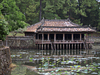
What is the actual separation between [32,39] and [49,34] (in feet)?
14.4

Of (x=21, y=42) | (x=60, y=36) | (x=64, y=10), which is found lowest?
(x=21, y=42)

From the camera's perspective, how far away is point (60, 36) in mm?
40469

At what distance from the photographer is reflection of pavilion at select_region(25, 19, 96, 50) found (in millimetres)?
36906

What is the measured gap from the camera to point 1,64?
1566cm

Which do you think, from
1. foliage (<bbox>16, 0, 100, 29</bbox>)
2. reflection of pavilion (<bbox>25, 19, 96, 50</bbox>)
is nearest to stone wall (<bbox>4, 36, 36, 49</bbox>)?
reflection of pavilion (<bbox>25, 19, 96, 50</bbox>)

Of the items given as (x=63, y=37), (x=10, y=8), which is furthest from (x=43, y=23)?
(x=10, y=8)

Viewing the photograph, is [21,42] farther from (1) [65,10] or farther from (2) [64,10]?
(1) [65,10]

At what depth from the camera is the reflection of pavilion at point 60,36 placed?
36906 millimetres

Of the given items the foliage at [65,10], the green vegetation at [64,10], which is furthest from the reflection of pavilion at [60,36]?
the foliage at [65,10]

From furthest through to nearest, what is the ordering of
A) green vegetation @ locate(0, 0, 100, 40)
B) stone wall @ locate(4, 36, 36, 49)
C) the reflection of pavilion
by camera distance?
green vegetation @ locate(0, 0, 100, 40)
stone wall @ locate(4, 36, 36, 49)
the reflection of pavilion

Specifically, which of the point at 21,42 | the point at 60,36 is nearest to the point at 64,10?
the point at 60,36

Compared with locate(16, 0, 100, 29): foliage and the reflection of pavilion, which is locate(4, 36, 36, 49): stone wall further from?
locate(16, 0, 100, 29): foliage

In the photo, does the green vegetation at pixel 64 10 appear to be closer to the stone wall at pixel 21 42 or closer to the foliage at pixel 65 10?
the foliage at pixel 65 10

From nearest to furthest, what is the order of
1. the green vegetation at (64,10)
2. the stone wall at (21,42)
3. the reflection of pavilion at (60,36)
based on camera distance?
the reflection of pavilion at (60,36) < the stone wall at (21,42) < the green vegetation at (64,10)
